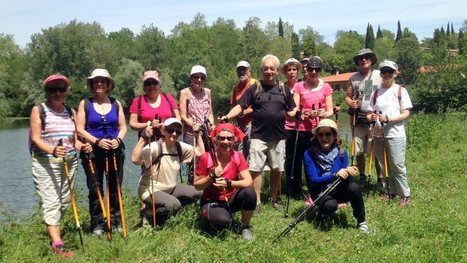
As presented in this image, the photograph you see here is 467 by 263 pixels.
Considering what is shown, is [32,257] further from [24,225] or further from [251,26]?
[251,26]

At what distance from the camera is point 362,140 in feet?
25.0

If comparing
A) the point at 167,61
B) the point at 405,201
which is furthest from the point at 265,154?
the point at 167,61

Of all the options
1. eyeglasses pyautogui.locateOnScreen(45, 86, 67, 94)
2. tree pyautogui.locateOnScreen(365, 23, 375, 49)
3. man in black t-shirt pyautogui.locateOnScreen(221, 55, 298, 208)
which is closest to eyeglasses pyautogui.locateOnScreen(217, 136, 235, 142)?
man in black t-shirt pyautogui.locateOnScreen(221, 55, 298, 208)

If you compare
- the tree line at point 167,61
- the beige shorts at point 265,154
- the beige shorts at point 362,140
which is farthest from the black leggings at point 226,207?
the tree line at point 167,61

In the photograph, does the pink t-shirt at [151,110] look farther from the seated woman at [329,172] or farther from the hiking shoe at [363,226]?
the hiking shoe at [363,226]

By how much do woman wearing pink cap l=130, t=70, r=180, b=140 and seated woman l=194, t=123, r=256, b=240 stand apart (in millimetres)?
1016

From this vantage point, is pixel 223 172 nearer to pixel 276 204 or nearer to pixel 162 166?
pixel 162 166

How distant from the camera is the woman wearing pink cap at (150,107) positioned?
6.26 m

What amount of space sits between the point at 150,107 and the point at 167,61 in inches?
2424

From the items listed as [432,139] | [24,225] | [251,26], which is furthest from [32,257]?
[251,26]

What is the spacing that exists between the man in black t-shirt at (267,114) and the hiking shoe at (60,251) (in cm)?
259

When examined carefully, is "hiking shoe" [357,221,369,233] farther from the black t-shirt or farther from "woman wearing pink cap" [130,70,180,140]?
"woman wearing pink cap" [130,70,180,140]

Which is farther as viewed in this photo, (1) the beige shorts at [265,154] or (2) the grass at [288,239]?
(1) the beige shorts at [265,154]

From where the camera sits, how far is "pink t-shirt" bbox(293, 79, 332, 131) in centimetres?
704
